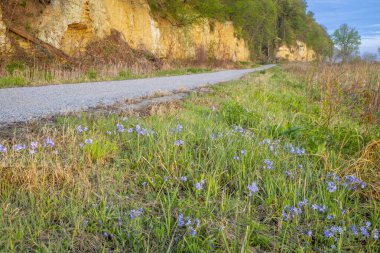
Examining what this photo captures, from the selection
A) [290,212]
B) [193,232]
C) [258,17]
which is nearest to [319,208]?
[290,212]

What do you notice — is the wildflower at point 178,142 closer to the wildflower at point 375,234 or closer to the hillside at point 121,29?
the wildflower at point 375,234

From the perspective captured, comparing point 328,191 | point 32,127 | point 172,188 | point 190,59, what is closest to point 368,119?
point 328,191

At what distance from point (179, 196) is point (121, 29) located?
15.3 metres

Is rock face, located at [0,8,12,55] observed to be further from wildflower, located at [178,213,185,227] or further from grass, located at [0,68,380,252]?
Result: wildflower, located at [178,213,185,227]

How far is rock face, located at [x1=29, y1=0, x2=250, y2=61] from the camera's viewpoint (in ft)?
37.5

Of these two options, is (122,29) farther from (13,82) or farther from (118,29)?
(13,82)

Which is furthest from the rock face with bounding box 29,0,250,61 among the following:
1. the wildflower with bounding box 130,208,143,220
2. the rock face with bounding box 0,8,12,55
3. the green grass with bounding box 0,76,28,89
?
the wildflower with bounding box 130,208,143,220

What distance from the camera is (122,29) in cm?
1566

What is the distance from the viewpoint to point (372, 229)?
168cm

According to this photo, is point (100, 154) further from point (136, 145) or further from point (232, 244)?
point (232, 244)

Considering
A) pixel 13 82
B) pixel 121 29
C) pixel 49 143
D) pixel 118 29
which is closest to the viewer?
pixel 49 143

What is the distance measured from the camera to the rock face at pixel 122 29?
11427 millimetres

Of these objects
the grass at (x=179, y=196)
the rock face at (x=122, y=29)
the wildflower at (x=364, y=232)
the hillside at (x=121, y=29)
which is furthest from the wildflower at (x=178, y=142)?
the rock face at (x=122, y=29)

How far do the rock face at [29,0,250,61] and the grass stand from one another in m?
10.4
